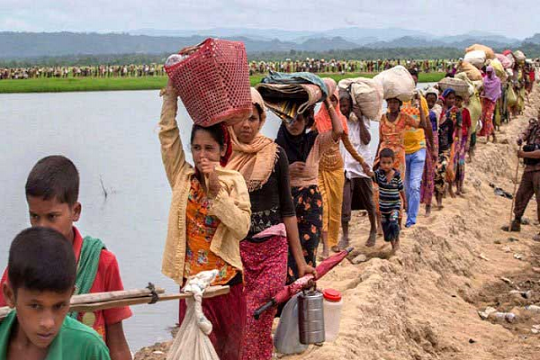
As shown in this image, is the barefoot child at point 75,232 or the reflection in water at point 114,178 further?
the reflection in water at point 114,178

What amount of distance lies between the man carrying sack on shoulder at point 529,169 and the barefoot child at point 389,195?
3.12 meters

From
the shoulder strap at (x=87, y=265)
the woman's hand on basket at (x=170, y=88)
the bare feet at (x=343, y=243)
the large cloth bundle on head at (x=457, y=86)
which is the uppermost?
the woman's hand on basket at (x=170, y=88)

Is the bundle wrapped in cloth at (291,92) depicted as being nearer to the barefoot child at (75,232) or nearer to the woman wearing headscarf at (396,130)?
the barefoot child at (75,232)

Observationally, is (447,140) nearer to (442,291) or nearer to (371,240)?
(371,240)

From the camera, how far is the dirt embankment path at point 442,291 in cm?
641

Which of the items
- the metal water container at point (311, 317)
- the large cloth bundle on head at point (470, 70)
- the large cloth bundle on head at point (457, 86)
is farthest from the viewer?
the large cloth bundle on head at point (470, 70)

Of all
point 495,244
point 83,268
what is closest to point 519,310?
point 495,244

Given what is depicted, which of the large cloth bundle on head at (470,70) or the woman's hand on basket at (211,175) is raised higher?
the woman's hand on basket at (211,175)

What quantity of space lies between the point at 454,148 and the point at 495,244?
1.36 meters

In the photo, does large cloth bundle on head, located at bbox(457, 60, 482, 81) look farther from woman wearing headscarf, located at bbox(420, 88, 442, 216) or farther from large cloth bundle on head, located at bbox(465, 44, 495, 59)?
woman wearing headscarf, located at bbox(420, 88, 442, 216)

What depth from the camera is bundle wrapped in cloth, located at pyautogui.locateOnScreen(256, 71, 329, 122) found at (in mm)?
5516

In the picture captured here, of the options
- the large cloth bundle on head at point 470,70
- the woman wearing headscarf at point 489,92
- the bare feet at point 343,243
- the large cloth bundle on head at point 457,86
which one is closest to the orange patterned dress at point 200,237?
the bare feet at point 343,243

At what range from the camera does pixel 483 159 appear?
52.6ft

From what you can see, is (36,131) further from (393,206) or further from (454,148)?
(393,206)
